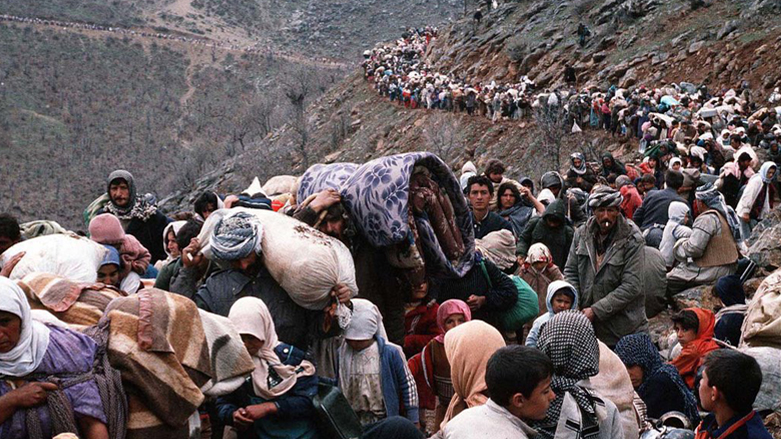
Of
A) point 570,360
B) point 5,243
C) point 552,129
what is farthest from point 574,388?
point 552,129

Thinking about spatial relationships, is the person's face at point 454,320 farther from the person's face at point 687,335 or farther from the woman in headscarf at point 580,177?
the woman in headscarf at point 580,177

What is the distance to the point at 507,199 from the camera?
25.1 ft

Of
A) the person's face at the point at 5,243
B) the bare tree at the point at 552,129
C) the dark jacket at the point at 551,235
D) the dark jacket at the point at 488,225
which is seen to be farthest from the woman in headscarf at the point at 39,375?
the bare tree at the point at 552,129

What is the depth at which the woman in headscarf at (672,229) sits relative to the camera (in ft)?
24.6

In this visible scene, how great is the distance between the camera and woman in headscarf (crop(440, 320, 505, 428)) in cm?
384

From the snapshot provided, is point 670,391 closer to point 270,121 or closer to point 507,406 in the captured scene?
point 507,406

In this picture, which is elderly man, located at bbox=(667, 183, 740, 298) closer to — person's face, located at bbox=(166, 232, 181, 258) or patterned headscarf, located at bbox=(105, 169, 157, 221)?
person's face, located at bbox=(166, 232, 181, 258)

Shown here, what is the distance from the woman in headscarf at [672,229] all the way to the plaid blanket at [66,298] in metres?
5.19

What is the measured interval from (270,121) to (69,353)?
5877cm

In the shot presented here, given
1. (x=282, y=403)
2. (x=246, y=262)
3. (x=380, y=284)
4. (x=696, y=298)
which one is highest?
(x=246, y=262)

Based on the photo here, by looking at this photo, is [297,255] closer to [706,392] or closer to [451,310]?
[451,310]

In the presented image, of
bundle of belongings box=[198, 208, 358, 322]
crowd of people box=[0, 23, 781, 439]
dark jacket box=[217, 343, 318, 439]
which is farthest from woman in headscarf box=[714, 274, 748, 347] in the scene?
dark jacket box=[217, 343, 318, 439]

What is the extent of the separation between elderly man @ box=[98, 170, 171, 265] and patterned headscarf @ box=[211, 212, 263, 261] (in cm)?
255

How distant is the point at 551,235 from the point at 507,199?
88cm
